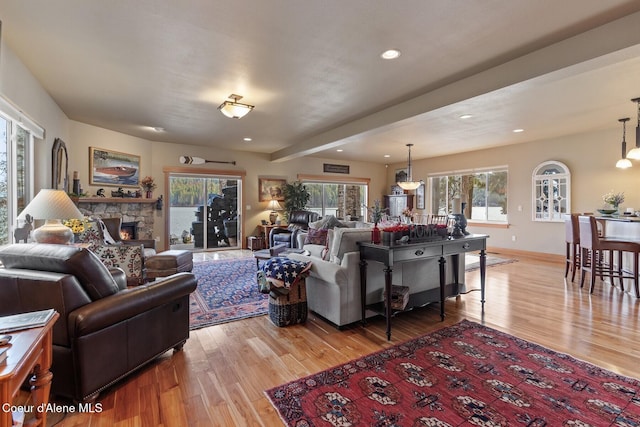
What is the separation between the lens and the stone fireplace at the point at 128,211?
5.70 meters

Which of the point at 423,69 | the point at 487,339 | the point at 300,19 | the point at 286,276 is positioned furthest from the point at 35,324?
the point at 423,69

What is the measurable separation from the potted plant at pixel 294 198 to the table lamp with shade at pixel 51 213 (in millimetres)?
5597

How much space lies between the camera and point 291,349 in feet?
8.63

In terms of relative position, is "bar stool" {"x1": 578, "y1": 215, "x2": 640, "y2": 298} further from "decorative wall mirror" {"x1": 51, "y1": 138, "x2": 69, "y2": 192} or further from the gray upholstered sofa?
"decorative wall mirror" {"x1": 51, "y1": 138, "x2": 69, "y2": 192}

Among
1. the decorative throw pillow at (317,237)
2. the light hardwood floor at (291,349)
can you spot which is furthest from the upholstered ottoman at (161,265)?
the decorative throw pillow at (317,237)

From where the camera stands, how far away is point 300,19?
2.35m

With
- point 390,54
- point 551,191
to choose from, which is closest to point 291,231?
point 390,54

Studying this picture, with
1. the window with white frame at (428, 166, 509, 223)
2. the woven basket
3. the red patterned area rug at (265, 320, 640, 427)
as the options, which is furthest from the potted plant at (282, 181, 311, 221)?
the red patterned area rug at (265, 320, 640, 427)

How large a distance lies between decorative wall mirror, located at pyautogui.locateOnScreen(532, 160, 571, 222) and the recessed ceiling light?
5.77m

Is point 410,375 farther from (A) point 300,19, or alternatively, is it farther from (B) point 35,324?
(A) point 300,19

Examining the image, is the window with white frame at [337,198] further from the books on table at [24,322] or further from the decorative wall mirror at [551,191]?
the books on table at [24,322]

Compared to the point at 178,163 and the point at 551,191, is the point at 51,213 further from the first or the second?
the point at 551,191

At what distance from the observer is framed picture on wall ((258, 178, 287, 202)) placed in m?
8.44

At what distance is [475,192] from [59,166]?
921 cm
